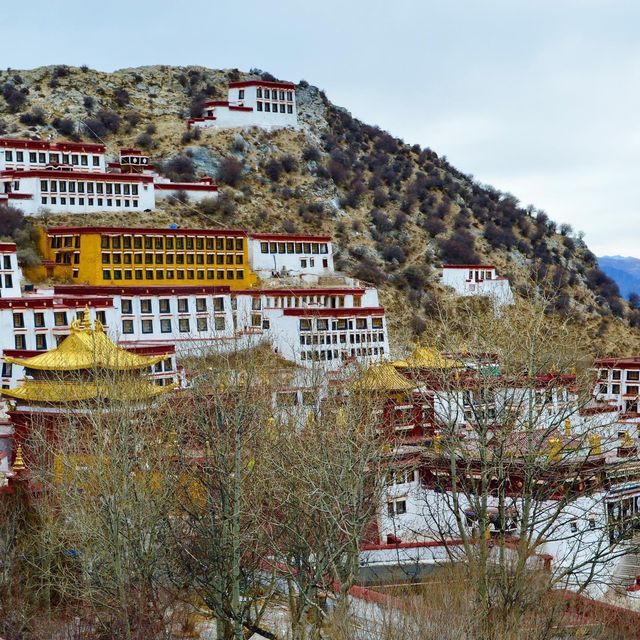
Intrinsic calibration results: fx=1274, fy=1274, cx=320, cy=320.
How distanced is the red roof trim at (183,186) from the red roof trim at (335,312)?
25.1 meters

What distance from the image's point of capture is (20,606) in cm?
2797

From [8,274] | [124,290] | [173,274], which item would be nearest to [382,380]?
[124,290]

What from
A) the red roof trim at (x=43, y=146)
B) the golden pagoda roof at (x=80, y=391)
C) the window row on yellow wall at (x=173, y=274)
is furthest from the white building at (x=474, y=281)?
the golden pagoda roof at (x=80, y=391)

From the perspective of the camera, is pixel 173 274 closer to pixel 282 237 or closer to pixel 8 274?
pixel 282 237

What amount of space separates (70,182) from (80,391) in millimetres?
43057

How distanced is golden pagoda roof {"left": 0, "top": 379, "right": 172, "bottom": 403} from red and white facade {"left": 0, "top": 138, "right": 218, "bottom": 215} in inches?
1479

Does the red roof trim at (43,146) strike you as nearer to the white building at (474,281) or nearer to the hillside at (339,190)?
the hillside at (339,190)

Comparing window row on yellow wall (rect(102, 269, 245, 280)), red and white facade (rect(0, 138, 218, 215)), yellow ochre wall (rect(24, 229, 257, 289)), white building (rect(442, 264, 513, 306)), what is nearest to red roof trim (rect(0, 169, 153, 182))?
red and white facade (rect(0, 138, 218, 215))

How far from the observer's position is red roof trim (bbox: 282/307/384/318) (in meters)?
63.2

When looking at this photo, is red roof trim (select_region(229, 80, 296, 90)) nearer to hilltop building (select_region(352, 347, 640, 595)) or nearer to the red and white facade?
the red and white facade

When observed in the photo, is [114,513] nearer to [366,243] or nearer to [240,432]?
[240,432]

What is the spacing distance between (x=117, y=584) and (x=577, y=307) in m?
80.8

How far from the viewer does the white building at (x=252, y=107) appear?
10675 centimetres

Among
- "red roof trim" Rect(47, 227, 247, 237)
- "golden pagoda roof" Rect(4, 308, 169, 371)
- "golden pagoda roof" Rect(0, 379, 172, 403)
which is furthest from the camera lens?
"red roof trim" Rect(47, 227, 247, 237)
